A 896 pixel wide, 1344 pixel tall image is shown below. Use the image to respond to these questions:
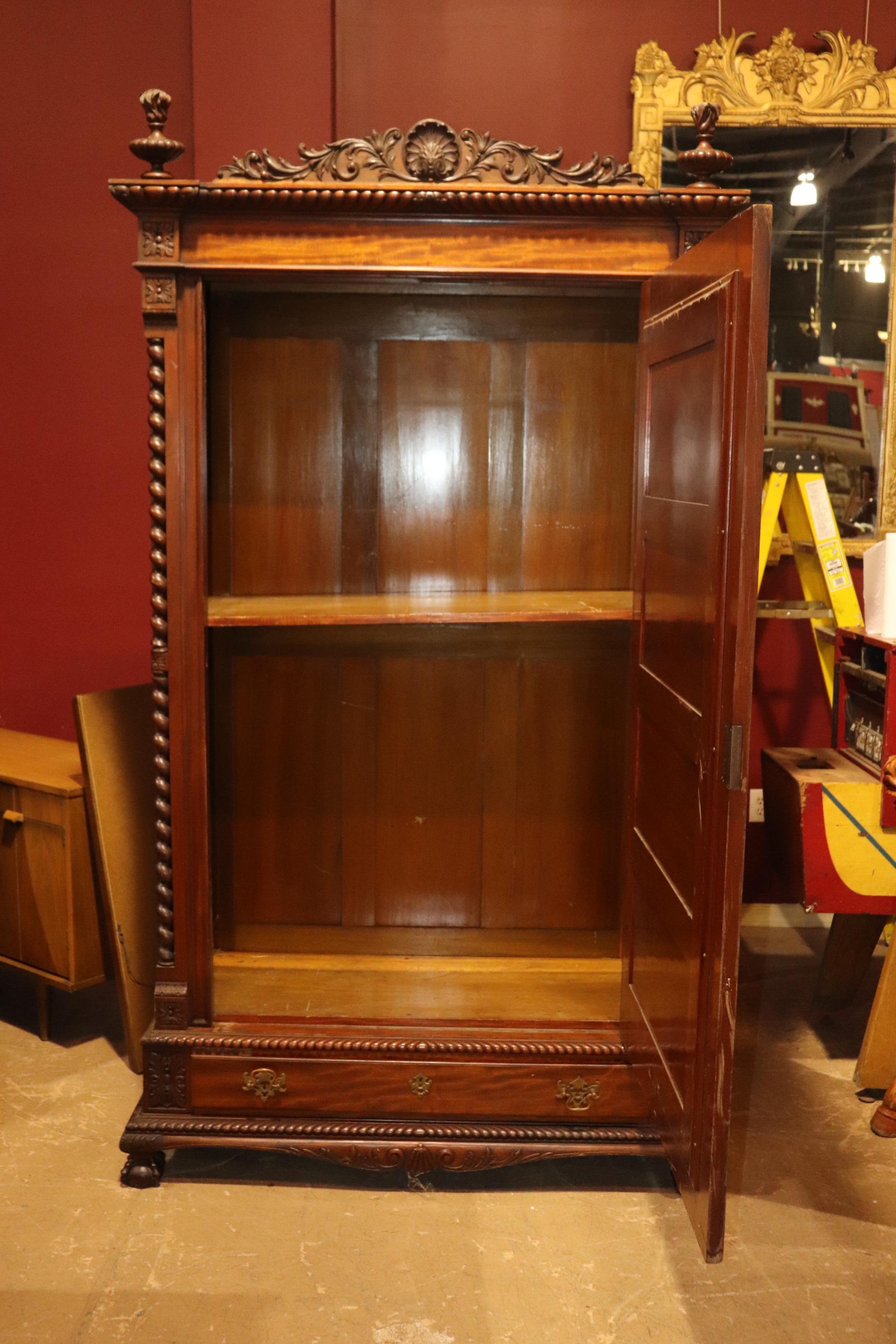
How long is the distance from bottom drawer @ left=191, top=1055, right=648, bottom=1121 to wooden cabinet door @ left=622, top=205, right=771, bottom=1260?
149 mm

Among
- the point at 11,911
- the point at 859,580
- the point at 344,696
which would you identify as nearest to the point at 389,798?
the point at 344,696

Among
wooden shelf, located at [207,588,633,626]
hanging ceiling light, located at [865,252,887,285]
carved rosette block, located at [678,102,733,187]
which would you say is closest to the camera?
carved rosette block, located at [678,102,733,187]

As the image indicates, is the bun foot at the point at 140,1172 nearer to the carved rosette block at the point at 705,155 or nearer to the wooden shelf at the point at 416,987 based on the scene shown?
the wooden shelf at the point at 416,987

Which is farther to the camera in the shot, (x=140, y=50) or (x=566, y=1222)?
(x=140, y=50)

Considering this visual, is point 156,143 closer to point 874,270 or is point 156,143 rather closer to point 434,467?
point 434,467

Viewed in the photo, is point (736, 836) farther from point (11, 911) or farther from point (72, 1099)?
point (11, 911)

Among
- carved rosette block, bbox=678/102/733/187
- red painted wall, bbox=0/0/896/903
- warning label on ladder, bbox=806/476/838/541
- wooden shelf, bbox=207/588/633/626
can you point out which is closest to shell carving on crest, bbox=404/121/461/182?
carved rosette block, bbox=678/102/733/187

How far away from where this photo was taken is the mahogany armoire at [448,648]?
1.92 metres

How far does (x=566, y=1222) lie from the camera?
231cm

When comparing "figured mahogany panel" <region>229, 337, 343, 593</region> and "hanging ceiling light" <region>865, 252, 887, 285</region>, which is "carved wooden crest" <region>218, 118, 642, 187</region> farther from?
"hanging ceiling light" <region>865, 252, 887, 285</region>

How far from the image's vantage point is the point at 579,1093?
7.79ft

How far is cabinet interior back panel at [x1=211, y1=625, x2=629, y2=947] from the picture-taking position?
115 inches

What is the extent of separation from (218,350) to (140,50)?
3.68 feet

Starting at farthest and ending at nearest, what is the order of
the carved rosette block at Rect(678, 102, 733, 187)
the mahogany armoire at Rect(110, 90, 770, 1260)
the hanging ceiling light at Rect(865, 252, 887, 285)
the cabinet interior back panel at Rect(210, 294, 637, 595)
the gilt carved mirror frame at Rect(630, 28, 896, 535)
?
1. the hanging ceiling light at Rect(865, 252, 887, 285)
2. the gilt carved mirror frame at Rect(630, 28, 896, 535)
3. the cabinet interior back panel at Rect(210, 294, 637, 595)
4. the carved rosette block at Rect(678, 102, 733, 187)
5. the mahogany armoire at Rect(110, 90, 770, 1260)
